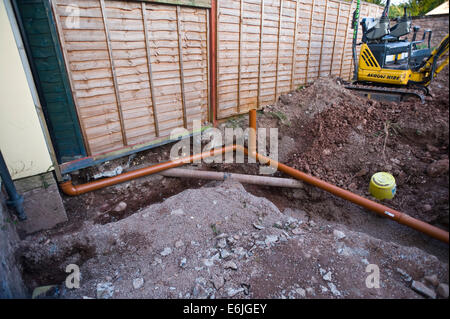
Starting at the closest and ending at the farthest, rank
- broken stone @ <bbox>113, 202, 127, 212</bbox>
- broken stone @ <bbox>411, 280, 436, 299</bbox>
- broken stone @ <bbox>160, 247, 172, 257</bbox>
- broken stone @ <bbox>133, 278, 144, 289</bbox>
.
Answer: broken stone @ <bbox>411, 280, 436, 299</bbox> → broken stone @ <bbox>133, 278, 144, 289</bbox> → broken stone @ <bbox>160, 247, 172, 257</bbox> → broken stone @ <bbox>113, 202, 127, 212</bbox>

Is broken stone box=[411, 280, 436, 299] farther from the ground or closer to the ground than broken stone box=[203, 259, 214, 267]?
farther from the ground

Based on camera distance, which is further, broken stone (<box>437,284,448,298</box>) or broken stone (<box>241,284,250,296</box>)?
broken stone (<box>241,284,250,296</box>)

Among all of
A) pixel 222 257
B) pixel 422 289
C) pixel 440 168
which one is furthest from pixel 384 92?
pixel 222 257

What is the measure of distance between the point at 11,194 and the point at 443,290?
13.5ft

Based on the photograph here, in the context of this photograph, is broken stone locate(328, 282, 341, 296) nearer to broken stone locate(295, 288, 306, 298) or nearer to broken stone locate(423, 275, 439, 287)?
broken stone locate(295, 288, 306, 298)

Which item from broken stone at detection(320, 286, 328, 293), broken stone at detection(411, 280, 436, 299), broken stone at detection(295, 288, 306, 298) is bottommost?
broken stone at detection(295, 288, 306, 298)

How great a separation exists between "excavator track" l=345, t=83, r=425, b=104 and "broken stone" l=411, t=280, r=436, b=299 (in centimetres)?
509

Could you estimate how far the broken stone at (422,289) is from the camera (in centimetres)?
177

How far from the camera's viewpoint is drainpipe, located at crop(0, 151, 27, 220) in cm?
275

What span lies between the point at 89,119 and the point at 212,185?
7.26ft

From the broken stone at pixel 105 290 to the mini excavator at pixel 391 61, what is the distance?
22.5 ft

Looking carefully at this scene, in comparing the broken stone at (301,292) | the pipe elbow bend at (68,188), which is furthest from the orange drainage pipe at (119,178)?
the broken stone at (301,292)

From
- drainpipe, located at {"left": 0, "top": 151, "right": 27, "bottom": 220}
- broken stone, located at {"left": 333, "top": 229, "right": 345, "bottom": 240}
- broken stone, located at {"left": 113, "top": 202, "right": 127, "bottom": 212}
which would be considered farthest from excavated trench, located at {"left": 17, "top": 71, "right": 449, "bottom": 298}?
broken stone, located at {"left": 333, "top": 229, "right": 345, "bottom": 240}
